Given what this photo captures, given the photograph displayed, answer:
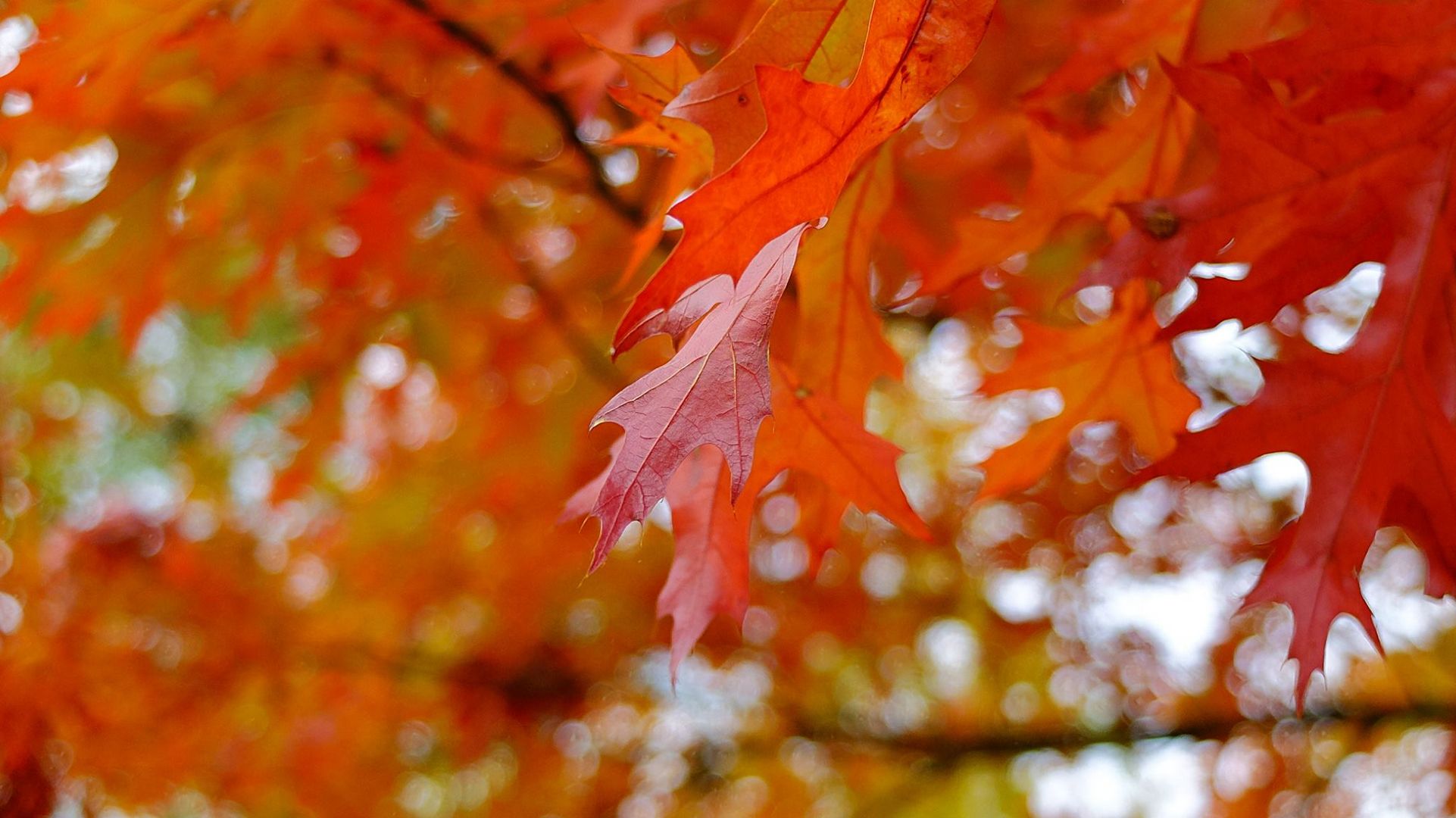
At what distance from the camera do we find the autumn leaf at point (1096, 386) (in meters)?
1.05

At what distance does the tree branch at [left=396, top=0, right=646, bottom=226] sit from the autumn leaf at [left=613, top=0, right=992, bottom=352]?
706mm

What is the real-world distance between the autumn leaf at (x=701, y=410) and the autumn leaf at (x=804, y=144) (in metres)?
0.03

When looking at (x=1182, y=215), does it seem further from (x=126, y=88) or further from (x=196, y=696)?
(x=196, y=696)

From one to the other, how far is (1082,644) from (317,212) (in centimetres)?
228

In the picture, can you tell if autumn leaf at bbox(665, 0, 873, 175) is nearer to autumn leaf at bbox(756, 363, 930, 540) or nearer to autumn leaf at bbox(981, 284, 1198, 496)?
autumn leaf at bbox(756, 363, 930, 540)

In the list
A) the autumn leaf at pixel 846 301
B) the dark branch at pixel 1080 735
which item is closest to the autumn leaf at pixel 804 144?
the autumn leaf at pixel 846 301

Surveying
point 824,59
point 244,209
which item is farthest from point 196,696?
point 824,59

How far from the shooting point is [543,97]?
135cm

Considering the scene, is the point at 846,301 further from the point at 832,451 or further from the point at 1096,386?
the point at 1096,386

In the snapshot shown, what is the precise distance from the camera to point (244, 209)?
1.53m

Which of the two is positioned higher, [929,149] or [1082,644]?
[929,149]

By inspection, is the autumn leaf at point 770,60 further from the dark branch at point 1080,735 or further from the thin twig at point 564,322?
the dark branch at point 1080,735

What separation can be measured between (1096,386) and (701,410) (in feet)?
2.18

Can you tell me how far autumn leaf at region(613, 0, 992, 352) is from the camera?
0.54 meters
